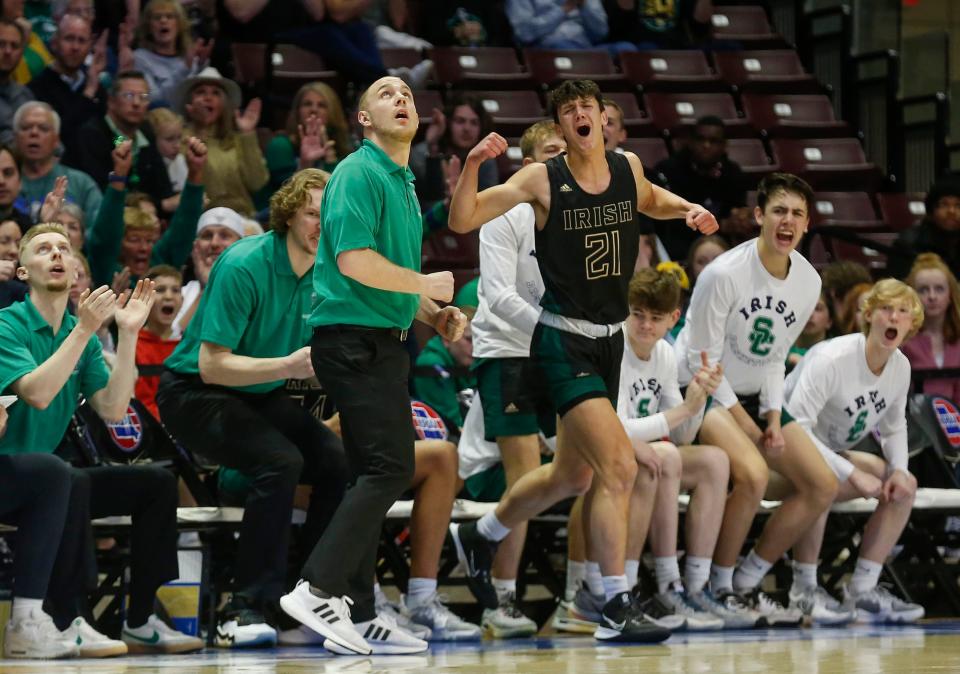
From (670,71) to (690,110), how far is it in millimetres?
562

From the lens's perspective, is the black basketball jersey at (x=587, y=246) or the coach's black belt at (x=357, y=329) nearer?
the coach's black belt at (x=357, y=329)

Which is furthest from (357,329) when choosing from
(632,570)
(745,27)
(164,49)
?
(745,27)

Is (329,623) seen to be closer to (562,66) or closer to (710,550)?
(710,550)

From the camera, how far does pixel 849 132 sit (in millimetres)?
11836

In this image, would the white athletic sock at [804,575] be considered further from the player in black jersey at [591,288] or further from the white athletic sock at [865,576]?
the player in black jersey at [591,288]

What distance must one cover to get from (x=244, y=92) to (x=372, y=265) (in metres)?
5.25

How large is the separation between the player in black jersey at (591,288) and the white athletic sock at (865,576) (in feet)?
5.80

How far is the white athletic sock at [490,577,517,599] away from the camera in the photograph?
6.15 meters

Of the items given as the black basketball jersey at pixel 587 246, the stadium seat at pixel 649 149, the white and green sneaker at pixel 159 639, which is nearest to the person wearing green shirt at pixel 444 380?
the black basketball jersey at pixel 587 246

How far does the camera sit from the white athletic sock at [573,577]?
20.6ft

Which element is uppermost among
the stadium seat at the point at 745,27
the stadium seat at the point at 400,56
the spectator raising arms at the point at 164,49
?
the stadium seat at the point at 745,27

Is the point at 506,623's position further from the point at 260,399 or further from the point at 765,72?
the point at 765,72

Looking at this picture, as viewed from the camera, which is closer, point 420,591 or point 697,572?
point 420,591

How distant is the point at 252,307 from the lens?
5.70 m
